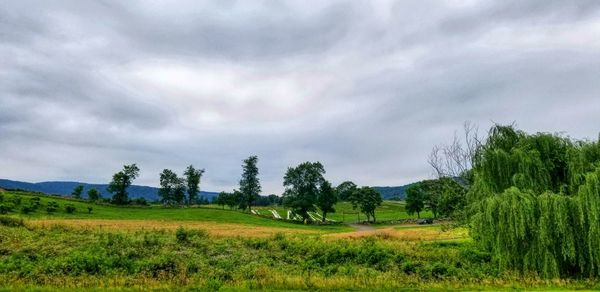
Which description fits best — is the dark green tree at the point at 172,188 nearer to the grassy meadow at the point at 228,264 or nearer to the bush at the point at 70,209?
the bush at the point at 70,209

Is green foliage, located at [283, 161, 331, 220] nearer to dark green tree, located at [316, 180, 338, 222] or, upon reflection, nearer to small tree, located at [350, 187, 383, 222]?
dark green tree, located at [316, 180, 338, 222]

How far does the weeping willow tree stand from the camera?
20266mm

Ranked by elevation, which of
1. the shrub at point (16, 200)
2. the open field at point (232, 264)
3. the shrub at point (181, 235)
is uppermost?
the shrub at point (16, 200)

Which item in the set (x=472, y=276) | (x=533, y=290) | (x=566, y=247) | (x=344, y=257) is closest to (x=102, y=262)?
(x=344, y=257)

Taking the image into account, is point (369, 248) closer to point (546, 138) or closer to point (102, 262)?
point (546, 138)

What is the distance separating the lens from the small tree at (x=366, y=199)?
376 ft

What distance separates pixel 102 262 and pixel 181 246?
346 inches

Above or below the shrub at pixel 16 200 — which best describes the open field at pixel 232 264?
below

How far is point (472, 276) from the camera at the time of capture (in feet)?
77.0

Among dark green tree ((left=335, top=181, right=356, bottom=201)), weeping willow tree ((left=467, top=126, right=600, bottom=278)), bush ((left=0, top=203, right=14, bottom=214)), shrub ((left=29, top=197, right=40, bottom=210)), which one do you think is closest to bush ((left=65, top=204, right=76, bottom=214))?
Answer: shrub ((left=29, top=197, right=40, bottom=210))

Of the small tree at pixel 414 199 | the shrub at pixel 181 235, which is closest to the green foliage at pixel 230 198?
the small tree at pixel 414 199

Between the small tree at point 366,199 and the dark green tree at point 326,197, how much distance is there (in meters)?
8.85

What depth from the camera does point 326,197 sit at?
110 meters

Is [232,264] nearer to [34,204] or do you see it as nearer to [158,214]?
[34,204]
